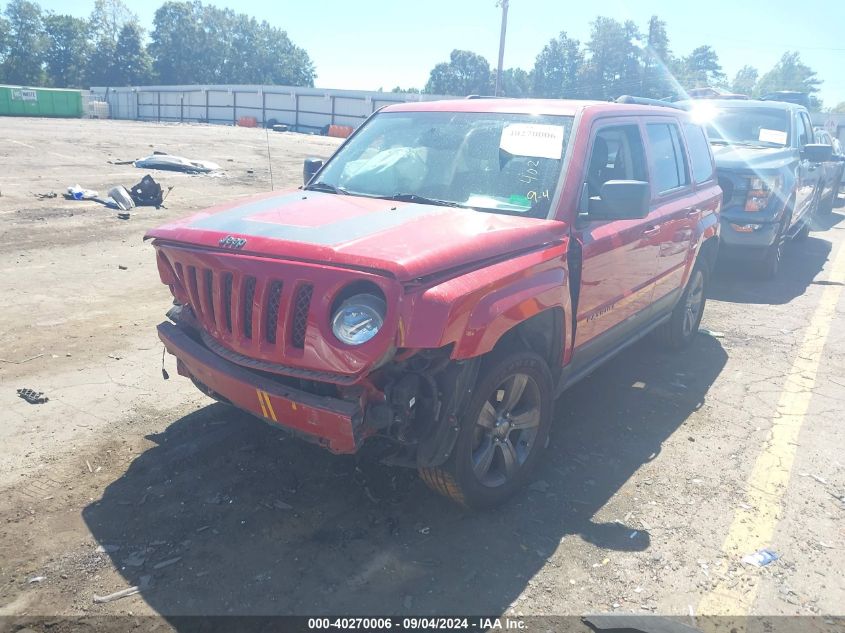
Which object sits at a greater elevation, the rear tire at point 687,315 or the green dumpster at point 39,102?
the green dumpster at point 39,102

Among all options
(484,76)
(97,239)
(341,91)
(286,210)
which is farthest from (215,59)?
(286,210)

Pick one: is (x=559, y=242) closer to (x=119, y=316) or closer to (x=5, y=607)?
(x=5, y=607)

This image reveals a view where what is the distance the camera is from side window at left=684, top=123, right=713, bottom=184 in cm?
575

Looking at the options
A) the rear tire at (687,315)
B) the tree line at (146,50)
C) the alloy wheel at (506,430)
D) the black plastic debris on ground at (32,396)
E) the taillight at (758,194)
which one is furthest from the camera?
the tree line at (146,50)

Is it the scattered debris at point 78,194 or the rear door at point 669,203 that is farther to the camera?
the scattered debris at point 78,194

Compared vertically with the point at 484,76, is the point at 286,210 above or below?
below

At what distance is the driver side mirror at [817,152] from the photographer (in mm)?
8945

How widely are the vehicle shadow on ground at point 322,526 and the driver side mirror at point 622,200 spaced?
1498 mm

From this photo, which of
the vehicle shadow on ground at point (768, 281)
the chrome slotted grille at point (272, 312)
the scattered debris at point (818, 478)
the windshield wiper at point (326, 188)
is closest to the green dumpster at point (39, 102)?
the vehicle shadow on ground at point (768, 281)

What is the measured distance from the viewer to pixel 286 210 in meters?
3.69

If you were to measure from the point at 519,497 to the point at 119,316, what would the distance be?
4.36 m

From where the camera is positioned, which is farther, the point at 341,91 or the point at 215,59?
the point at 215,59

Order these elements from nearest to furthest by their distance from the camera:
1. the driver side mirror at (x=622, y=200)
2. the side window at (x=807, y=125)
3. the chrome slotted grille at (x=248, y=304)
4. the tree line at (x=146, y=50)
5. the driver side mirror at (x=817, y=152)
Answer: the chrome slotted grille at (x=248, y=304)
the driver side mirror at (x=622, y=200)
the driver side mirror at (x=817, y=152)
the side window at (x=807, y=125)
the tree line at (x=146, y=50)

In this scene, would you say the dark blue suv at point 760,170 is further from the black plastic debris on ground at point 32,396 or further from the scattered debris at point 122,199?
the scattered debris at point 122,199
